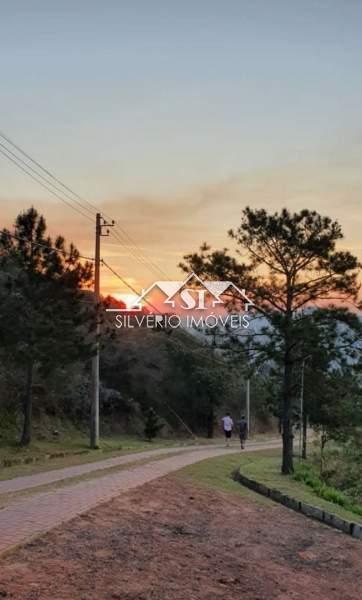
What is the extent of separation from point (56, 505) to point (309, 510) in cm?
530

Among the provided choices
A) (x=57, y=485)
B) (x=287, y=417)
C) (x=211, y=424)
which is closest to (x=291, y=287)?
(x=287, y=417)

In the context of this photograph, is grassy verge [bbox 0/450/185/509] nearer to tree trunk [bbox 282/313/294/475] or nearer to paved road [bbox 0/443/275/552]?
paved road [bbox 0/443/275/552]

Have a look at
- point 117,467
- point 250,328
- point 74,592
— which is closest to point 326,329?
point 250,328

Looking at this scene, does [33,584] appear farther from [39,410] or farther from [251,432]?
[251,432]

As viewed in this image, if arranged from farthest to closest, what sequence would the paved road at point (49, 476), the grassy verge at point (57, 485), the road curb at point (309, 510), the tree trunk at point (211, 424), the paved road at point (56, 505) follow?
1. the tree trunk at point (211, 424)
2. the paved road at point (49, 476)
3. the grassy verge at point (57, 485)
4. the road curb at point (309, 510)
5. the paved road at point (56, 505)

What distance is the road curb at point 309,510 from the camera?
1162 centimetres

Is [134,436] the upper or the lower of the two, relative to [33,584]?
lower

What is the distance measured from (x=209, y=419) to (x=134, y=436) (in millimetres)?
10291

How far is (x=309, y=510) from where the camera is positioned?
13.2 meters

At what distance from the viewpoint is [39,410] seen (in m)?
37.9

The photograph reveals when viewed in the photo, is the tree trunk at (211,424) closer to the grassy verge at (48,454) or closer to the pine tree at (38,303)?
the grassy verge at (48,454)

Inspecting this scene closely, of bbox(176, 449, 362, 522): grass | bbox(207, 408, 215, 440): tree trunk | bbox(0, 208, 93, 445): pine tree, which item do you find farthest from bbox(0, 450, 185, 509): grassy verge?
bbox(207, 408, 215, 440): tree trunk

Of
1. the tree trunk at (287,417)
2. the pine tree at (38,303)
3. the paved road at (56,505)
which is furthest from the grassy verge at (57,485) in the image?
the pine tree at (38,303)

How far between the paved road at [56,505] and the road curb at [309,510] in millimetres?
2522
